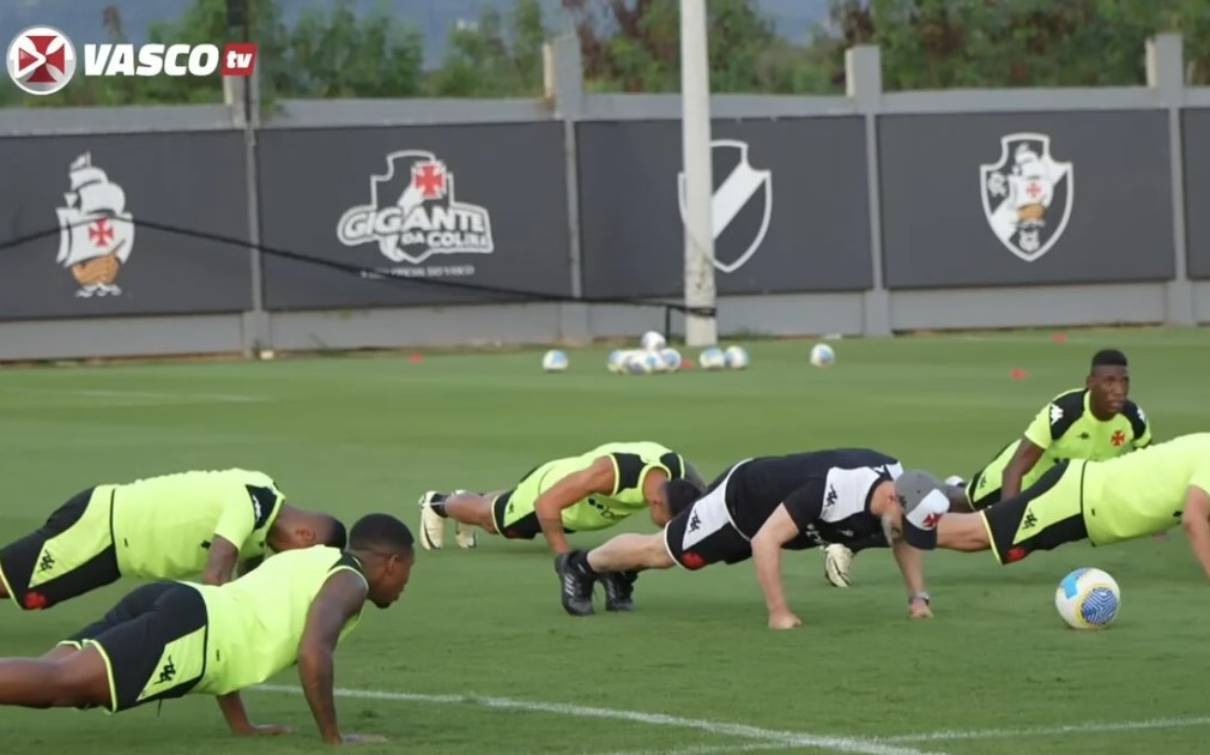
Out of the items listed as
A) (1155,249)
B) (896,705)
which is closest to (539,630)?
(896,705)

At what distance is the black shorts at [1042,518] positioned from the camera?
561 inches

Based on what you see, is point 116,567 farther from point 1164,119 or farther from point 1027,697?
point 1164,119

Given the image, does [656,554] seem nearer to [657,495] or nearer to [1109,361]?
[657,495]

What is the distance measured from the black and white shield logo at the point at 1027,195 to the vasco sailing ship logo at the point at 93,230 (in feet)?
55.3

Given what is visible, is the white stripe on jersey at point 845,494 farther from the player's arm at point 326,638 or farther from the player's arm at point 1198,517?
the player's arm at point 326,638

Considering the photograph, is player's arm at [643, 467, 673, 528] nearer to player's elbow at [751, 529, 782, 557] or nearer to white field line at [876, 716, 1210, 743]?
player's elbow at [751, 529, 782, 557]

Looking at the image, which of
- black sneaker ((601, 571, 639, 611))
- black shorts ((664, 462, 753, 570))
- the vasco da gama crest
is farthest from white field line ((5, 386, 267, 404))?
black shorts ((664, 462, 753, 570))

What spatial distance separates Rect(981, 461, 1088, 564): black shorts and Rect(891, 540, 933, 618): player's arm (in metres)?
0.87

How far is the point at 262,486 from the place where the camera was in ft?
41.3

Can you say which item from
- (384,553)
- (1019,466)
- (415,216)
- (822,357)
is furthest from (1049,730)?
(415,216)

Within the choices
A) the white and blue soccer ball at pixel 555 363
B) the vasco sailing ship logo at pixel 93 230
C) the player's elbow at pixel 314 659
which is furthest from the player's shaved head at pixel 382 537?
the vasco sailing ship logo at pixel 93 230

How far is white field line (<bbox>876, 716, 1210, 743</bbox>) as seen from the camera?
9938 millimetres

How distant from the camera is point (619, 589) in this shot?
46.4ft

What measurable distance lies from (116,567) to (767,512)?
11.0 feet
